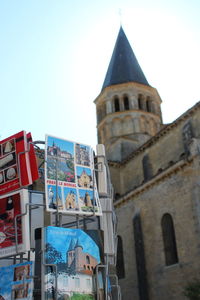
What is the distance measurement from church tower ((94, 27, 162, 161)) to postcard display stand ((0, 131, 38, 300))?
23.6 meters

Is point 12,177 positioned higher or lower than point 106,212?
higher

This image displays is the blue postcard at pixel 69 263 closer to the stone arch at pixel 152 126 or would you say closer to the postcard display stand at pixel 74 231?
the postcard display stand at pixel 74 231

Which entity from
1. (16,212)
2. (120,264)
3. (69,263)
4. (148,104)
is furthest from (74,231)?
(148,104)

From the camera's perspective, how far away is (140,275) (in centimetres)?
1866

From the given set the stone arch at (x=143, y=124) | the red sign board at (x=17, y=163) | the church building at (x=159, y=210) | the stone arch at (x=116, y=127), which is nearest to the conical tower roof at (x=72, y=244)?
the red sign board at (x=17, y=163)

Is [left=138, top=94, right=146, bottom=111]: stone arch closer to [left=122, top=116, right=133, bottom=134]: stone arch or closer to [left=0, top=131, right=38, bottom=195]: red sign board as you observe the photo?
[left=122, top=116, right=133, bottom=134]: stone arch

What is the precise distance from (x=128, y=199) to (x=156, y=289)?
17.0 ft

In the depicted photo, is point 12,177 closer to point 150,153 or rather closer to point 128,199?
point 128,199

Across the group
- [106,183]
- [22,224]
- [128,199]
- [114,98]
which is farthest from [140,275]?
[114,98]

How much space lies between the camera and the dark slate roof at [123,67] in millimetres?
33000

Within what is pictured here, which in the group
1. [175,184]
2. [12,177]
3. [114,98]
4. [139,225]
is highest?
[114,98]

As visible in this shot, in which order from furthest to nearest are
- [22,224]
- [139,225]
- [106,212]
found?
1. [139,225]
2. [106,212]
3. [22,224]

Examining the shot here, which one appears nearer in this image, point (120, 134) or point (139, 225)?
point (139, 225)

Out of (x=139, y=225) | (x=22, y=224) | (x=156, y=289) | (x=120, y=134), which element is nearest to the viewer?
(x=22, y=224)
